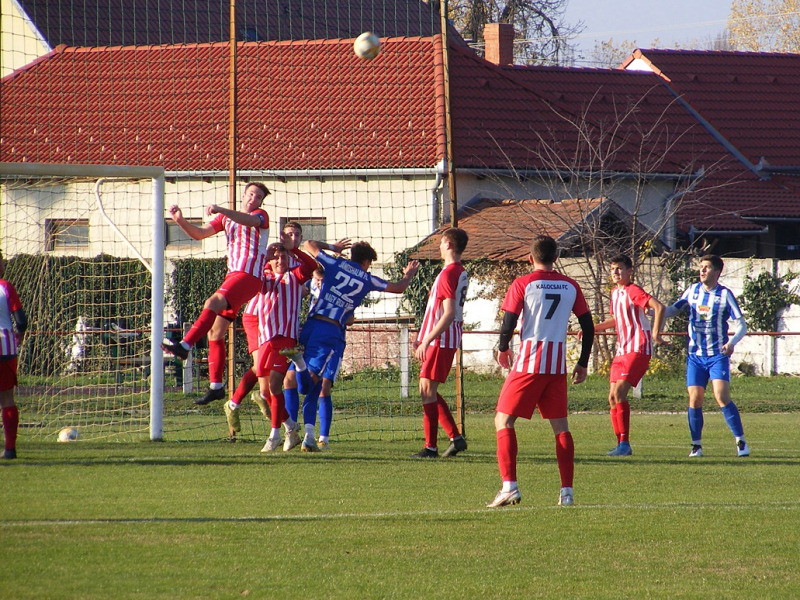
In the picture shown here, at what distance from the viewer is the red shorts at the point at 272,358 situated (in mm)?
11008

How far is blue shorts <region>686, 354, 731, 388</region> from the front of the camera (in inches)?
444

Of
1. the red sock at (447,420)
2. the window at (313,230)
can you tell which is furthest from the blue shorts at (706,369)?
the window at (313,230)

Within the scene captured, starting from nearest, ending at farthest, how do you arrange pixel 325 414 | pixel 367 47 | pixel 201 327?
pixel 201 327, pixel 325 414, pixel 367 47

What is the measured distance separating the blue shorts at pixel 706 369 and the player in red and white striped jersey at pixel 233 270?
14.9 feet

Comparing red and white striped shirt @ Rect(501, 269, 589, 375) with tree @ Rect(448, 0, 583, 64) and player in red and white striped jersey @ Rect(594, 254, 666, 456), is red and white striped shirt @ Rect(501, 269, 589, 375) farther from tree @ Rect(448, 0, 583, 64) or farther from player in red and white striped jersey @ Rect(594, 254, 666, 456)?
tree @ Rect(448, 0, 583, 64)

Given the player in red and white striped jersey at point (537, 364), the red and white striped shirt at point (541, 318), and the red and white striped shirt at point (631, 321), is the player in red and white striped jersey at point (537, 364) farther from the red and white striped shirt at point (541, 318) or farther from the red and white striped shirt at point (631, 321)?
the red and white striped shirt at point (631, 321)

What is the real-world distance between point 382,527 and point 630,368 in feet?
17.2

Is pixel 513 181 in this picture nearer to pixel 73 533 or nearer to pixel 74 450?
pixel 74 450

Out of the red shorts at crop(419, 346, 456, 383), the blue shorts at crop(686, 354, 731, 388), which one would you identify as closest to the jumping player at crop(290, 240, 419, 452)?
the red shorts at crop(419, 346, 456, 383)

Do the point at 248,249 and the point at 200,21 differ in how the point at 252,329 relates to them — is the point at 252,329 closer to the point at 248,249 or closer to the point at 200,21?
the point at 248,249

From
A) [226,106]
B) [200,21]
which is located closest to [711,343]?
[226,106]

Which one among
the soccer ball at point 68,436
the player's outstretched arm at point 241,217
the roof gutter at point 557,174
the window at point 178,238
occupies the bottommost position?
the soccer ball at point 68,436

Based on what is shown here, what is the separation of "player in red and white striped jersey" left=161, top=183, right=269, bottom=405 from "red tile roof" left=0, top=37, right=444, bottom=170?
477 inches

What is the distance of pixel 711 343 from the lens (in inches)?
446
